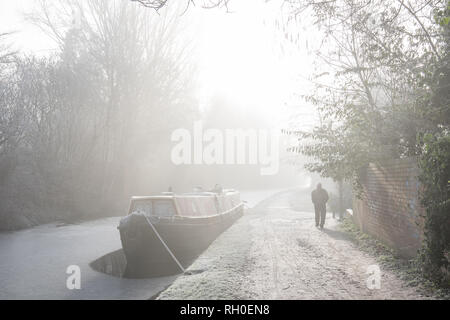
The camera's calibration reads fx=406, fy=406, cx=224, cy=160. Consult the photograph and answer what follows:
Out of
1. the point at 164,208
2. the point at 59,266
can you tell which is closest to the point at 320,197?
the point at 164,208

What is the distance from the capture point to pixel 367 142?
1016cm

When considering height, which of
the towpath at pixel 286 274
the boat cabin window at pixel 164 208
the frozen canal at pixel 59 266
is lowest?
the frozen canal at pixel 59 266

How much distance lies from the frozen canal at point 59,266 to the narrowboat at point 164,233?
3.50ft

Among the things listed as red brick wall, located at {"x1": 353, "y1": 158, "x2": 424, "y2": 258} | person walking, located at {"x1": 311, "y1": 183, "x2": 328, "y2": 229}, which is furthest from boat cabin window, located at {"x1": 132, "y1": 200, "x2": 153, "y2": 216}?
red brick wall, located at {"x1": 353, "y1": 158, "x2": 424, "y2": 258}

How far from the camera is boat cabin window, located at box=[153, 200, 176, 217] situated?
40.5 feet

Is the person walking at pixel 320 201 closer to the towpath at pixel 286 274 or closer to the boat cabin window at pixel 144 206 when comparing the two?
the towpath at pixel 286 274

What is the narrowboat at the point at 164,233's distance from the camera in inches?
414

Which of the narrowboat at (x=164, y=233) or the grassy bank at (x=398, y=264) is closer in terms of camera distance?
the grassy bank at (x=398, y=264)

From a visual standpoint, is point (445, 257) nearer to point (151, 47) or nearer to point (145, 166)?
point (151, 47)

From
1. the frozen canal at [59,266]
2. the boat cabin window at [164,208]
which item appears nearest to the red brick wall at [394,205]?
the frozen canal at [59,266]

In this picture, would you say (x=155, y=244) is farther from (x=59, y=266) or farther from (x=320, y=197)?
(x=320, y=197)

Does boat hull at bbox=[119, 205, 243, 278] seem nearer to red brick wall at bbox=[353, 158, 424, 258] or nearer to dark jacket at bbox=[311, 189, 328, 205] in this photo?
dark jacket at bbox=[311, 189, 328, 205]

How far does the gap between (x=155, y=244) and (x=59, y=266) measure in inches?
97.0

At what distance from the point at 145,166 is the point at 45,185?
45.1ft
